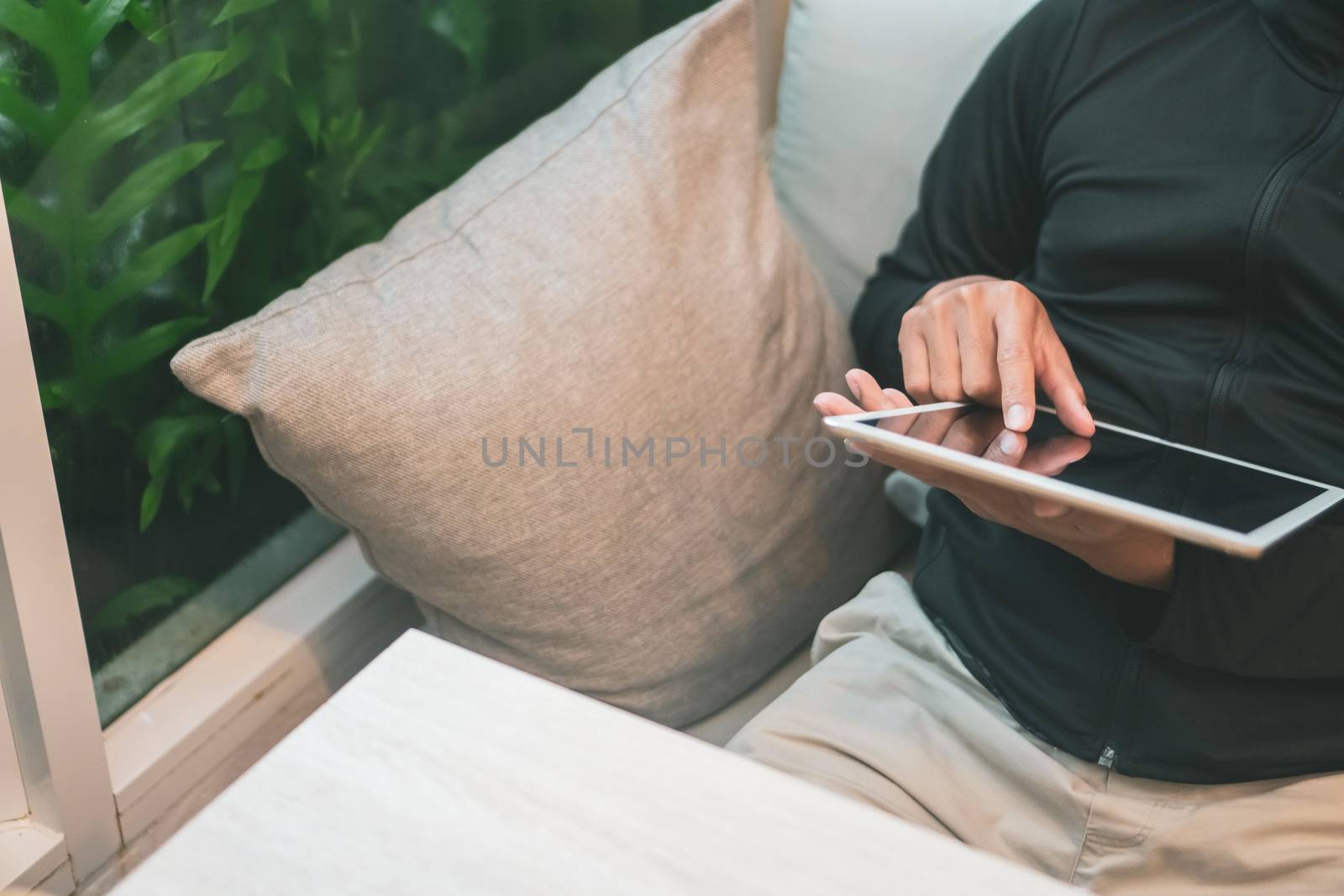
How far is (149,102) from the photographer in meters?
0.85

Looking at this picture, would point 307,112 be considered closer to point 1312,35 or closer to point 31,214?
point 31,214

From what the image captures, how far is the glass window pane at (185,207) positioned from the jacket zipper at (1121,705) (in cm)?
73

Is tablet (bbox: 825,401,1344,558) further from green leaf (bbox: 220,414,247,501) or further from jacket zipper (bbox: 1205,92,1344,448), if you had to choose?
green leaf (bbox: 220,414,247,501)

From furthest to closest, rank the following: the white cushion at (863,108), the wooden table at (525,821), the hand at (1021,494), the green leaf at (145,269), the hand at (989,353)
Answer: the white cushion at (863,108), the green leaf at (145,269), the hand at (989,353), the hand at (1021,494), the wooden table at (525,821)

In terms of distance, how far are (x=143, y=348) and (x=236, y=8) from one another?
0.27 metres

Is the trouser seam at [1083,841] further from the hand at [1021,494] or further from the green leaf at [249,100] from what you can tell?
the green leaf at [249,100]

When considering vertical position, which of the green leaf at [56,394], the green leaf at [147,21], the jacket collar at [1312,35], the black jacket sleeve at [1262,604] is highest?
the green leaf at [147,21]

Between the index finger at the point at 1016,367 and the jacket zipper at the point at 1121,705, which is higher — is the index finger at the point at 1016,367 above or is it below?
above

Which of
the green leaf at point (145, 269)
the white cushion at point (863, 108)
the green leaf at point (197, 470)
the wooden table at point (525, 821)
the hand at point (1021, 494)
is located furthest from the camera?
the white cushion at point (863, 108)

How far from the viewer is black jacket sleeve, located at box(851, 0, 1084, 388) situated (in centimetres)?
95

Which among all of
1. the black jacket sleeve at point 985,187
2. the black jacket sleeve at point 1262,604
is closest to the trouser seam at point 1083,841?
the black jacket sleeve at point 1262,604

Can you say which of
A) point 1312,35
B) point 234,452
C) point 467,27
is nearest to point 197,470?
point 234,452

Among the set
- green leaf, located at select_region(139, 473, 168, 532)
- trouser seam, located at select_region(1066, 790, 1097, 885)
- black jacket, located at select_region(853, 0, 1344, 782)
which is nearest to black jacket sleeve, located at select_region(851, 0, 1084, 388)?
black jacket, located at select_region(853, 0, 1344, 782)

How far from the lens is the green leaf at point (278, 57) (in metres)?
0.95
